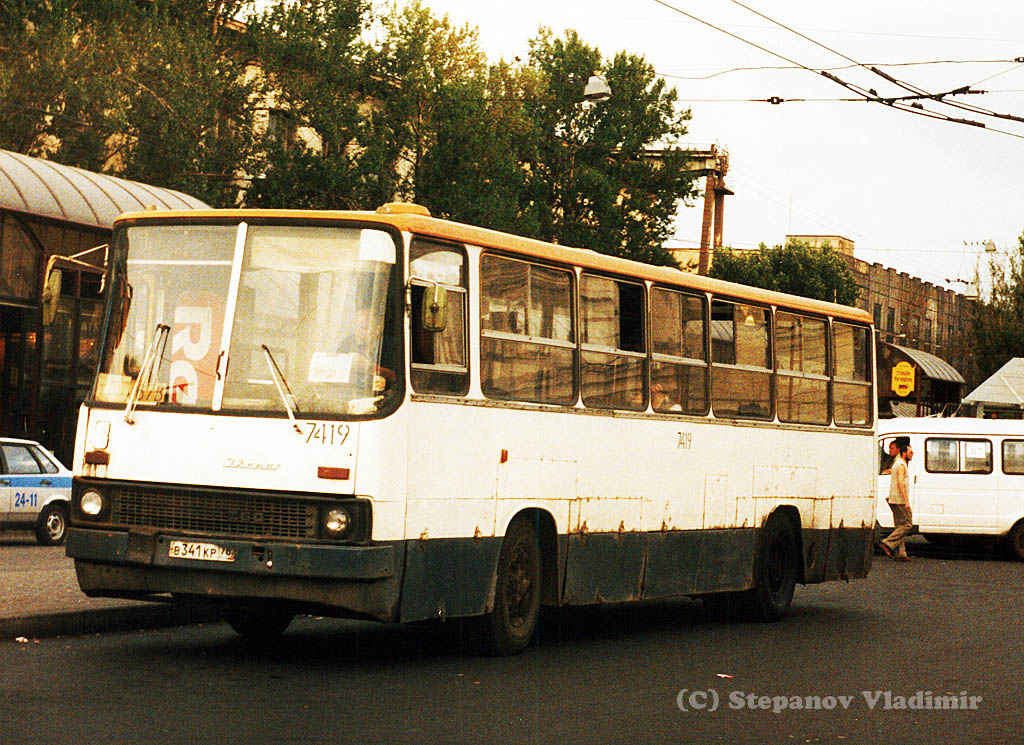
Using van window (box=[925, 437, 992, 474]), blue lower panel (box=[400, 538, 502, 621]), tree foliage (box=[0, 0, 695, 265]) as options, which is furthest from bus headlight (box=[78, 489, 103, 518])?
tree foliage (box=[0, 0, 695, 265])

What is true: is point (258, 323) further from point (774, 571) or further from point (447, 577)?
point (774, 571)

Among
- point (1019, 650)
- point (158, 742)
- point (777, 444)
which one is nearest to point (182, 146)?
point (777, 444)

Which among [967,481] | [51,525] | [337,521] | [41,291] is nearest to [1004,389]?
[967,481]

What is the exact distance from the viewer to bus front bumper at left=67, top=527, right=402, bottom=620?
997 cm

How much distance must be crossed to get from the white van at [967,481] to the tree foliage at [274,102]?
20633mm

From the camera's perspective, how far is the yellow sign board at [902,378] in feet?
139

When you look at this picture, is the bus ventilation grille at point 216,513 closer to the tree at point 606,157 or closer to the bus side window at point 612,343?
the bus side window at point 612,343

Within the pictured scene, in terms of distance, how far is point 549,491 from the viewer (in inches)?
474

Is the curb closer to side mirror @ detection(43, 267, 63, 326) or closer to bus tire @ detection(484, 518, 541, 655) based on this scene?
side mirror @ detection(43, 267, 63, 326)

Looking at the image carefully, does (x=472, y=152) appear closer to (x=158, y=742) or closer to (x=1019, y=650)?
(x=1019, y=650)

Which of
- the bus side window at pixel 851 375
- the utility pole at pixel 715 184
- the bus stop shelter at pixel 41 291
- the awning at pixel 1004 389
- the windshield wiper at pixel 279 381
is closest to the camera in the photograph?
the windshield wiper at pixel 279 381

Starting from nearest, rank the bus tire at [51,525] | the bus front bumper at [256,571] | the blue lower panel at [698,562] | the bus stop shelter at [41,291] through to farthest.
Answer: the bus front bumper at [256,571] → the blue lower panel at [698,562] → the bus tire at [51,525] → the bus stop shelter at [41,291]

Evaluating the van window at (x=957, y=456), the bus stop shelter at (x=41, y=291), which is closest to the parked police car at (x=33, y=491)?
the bus stop shelter at (x=41, y=291)

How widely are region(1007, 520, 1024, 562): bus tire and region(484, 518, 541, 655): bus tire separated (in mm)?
18040
